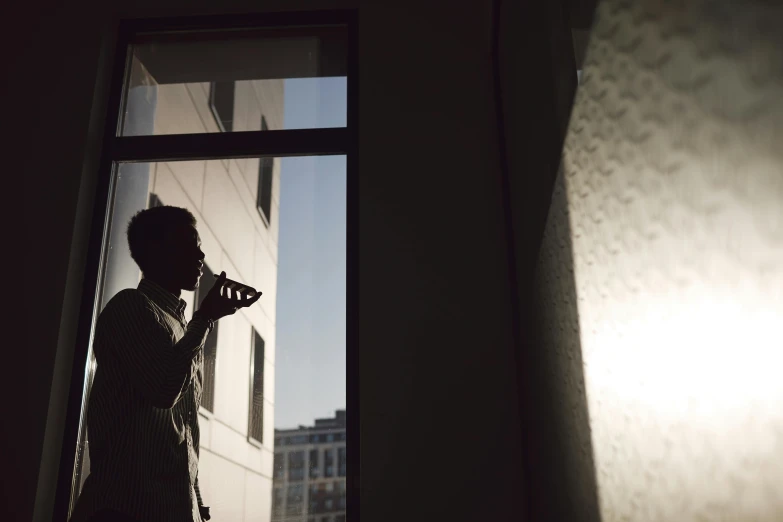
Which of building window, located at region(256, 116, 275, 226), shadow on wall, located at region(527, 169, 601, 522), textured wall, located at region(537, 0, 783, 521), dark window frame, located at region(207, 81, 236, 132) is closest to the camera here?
textured wall, located at region(537, 0, 783, 521)

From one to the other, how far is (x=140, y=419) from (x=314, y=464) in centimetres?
100

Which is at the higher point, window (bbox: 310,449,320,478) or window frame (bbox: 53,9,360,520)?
window frame (bbox: 53,9,360,520)

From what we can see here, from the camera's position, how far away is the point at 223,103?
2.77 meters

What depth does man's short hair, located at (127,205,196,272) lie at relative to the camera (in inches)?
66.9

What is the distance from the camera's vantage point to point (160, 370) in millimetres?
1399

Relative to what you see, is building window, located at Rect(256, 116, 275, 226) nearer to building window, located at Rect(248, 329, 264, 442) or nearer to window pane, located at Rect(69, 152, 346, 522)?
window pane, located at Rect(69, 152, 346, 522)

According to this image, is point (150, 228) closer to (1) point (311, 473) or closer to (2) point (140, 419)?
(2) point (140, 419)

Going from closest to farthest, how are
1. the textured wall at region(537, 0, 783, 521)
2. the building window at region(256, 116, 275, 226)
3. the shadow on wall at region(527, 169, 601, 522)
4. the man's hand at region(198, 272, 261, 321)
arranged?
1. the textured wall at region(537, 0, 783, 521)
2. the shadow on wall at region(527, 169, 601, 522)
3. the man's hand at region(198, 272, 261, 321)
4. the building window at region(256, 116, 275, 226)

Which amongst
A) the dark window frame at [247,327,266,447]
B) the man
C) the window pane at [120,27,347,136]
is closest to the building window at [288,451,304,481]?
the dark window frame at [247,327,266,447]

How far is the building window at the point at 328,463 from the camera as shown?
228 cm

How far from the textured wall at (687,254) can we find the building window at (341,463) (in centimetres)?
163

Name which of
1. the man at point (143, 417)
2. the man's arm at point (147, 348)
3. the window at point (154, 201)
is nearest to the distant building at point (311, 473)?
the man at point (143, 417)

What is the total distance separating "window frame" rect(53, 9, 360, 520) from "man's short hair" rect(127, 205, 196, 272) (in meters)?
0.87

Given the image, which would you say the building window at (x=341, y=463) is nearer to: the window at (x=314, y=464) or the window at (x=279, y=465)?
the window at (x=314, y=464)
